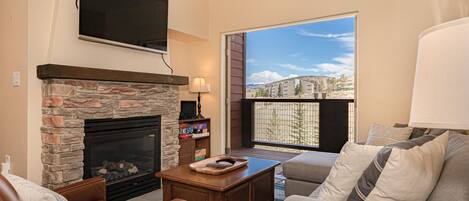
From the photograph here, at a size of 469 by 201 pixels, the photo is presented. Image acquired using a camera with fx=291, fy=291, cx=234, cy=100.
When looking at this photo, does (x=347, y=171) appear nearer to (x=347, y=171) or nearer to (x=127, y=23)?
(x=347, y=171)

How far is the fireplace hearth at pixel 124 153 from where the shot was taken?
9.09ft

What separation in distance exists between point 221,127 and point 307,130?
186 cm

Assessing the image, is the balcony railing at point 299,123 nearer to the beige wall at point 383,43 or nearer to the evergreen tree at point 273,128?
the evergreen tree at point 273,128

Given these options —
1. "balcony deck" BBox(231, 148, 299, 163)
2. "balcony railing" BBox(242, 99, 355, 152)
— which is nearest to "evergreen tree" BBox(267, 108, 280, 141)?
"balcony railing" BBox(242, 99, 355, 152)

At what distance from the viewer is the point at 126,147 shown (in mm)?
3109

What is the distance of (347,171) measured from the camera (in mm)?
1434

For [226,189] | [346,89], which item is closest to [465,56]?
[226,189]

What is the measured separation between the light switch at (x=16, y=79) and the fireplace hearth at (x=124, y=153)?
627mm

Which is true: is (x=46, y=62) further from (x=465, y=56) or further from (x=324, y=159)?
(x=465, y=56)

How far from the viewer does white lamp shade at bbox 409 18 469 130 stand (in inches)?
28.4

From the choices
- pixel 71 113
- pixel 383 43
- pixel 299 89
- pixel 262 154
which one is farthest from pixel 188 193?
pixel 299 89

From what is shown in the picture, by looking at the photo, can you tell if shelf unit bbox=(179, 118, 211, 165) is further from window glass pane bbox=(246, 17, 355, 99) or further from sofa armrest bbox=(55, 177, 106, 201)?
sofa armrest bbox=(55, 177, 106, 201)

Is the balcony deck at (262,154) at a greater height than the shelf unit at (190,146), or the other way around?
the shelf unit at (190,146)

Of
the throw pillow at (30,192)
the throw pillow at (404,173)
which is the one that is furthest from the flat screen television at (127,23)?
the throw pillow at (404,173)
